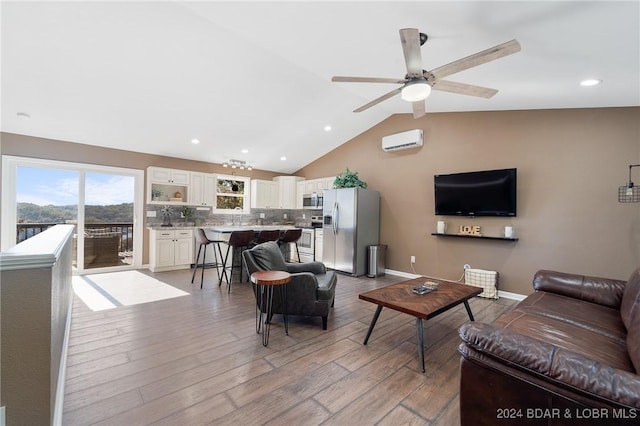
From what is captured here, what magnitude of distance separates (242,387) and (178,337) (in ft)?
3.79

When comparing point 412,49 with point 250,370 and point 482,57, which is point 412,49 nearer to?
point 482,57

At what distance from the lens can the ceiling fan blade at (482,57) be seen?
73.0 inches

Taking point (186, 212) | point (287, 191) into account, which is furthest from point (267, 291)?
point (287, 191)

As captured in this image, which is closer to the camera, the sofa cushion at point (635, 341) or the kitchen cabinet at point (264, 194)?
the sofa cushion at point (635, 341)

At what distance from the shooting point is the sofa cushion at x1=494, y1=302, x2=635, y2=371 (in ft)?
5.35

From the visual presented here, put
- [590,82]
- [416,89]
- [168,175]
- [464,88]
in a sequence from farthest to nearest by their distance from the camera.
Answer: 1. [168,175]
2. [590,82]
3. [464,88]
4. [416,89]

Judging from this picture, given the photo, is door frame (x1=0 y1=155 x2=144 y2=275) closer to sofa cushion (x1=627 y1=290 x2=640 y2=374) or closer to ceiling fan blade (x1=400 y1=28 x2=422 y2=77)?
ceiling fan blade (x1=400 y1=28 x2=422 y2=77)

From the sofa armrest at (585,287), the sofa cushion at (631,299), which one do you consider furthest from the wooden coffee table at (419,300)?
the sofa cushion at (631,299)

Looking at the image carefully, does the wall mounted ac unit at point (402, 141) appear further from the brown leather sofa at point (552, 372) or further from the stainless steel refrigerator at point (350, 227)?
the brown leather sofa at point (552, 372)

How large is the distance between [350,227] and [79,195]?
5.25 meters

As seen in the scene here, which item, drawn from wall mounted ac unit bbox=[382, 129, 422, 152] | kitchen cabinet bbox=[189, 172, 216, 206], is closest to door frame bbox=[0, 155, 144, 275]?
kitchen cabinet bbox=[189, 172, 216, 206]

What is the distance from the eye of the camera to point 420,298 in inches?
106

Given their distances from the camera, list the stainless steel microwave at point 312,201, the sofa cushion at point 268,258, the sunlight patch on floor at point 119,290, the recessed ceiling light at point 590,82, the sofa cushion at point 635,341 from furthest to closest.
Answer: the stainless steel microwave at point 312,201
the sunlight patch on floor at point 119,290
the sofa cushion at point 268,258
the recessed ceiling light at point 590,82
the sofa cushion at point 635,341

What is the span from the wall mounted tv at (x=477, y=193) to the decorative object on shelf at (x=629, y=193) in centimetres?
111
